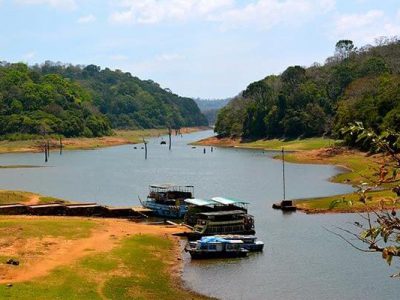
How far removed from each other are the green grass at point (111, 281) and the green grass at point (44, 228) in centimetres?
606

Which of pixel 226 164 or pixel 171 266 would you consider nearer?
pixel 171 266

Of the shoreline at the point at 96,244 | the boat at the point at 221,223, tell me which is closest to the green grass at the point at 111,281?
the shoreline at the point at 96,244

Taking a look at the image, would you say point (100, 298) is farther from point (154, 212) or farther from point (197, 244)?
point (154, 212)

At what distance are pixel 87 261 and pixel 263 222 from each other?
28626 millimetres

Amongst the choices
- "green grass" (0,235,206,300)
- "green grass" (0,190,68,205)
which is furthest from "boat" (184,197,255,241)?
"green grass" (0,190,68,205)

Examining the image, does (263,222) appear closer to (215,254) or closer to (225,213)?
(225,213)

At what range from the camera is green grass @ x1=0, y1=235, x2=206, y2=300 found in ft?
123

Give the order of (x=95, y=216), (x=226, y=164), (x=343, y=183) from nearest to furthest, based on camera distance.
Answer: (x=95, y=216), (x=343, y=183), (x=226, y=164)

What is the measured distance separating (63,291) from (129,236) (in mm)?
20462

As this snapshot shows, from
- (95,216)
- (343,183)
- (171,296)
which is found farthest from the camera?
(343,183)

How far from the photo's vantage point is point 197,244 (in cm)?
5262

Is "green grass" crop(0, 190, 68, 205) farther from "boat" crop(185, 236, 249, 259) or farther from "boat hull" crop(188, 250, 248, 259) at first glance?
"boat hull" crop(188, 250, 248, 259)

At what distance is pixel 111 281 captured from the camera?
4219 centimetres

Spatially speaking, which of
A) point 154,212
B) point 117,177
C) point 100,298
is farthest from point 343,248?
point 117,177
